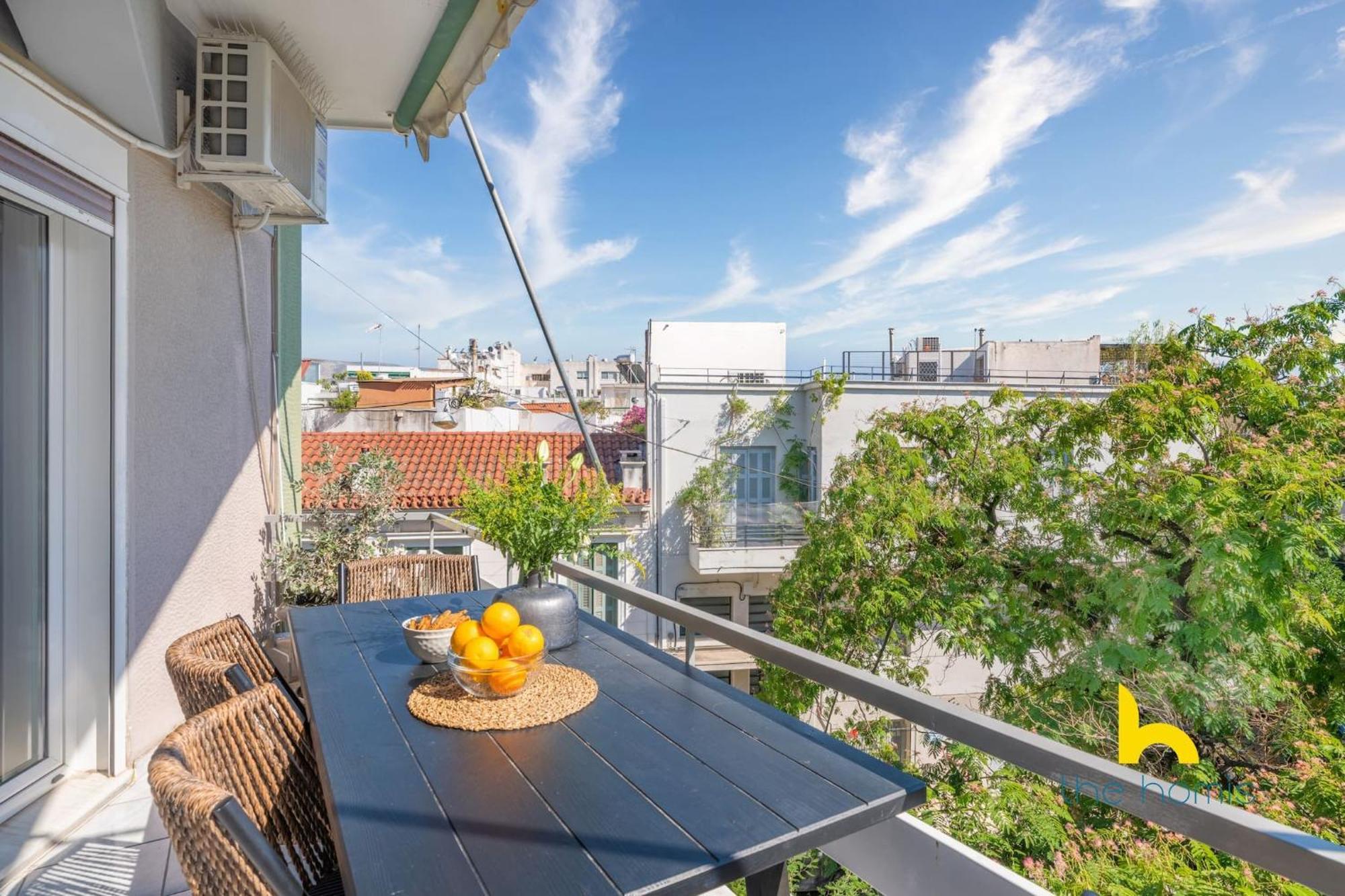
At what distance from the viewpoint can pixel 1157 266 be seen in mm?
11578

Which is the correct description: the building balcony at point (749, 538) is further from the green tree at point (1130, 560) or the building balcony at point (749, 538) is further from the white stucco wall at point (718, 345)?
the white stucco wall at point (718, 345)

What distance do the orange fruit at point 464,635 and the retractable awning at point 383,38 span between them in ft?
6.45

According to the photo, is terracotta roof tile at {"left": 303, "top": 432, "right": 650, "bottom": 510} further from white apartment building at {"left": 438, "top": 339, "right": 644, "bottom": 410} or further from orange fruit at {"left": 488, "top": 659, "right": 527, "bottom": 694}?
white apartment building at {"left": 438, "top": 339, "right": 644, "bottom": 410}

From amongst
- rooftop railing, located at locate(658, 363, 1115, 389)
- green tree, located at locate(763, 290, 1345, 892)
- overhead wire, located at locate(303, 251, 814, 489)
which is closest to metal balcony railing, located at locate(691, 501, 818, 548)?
overhead wire, located at locate(303, 251, 814, 489)

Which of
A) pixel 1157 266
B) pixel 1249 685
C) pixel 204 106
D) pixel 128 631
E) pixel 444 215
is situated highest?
pixel 444 215

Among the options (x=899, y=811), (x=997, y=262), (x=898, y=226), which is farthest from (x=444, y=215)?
(x=899, y=811)

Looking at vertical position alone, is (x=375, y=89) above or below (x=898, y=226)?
below

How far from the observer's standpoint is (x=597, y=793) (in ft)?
3.31

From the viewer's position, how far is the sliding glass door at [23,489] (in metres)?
1.93

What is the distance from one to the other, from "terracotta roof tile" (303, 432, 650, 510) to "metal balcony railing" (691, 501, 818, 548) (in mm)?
1200

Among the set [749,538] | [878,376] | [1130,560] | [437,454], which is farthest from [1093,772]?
[878,376]

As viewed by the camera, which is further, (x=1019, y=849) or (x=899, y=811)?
(x=1019, y=849)

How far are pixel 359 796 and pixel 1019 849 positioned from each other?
2.24 metres

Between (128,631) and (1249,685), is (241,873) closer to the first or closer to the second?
(128,631)
